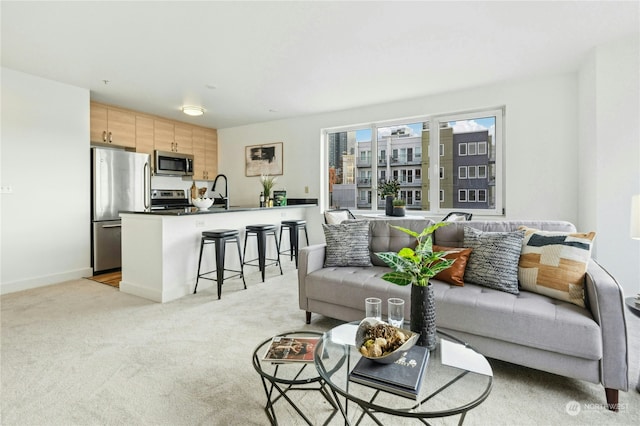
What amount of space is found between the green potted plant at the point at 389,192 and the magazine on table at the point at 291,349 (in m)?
3.04

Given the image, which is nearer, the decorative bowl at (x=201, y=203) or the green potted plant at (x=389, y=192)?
the decorative bowl at (x=201, y=203)

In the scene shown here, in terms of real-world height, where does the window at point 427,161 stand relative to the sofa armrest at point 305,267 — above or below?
above

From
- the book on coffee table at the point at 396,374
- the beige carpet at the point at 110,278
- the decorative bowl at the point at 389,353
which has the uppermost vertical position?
the decorative bowl at the point at 389,353

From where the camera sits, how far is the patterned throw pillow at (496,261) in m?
2.03

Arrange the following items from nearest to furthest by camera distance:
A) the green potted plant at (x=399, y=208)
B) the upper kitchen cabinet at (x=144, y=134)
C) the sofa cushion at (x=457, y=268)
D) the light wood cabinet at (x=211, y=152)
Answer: the sofa cushion at (x=457, y=268)
the green potted plant at (x=399, y=208)
the upper kitchen cabinet at (x=144, y=134)
the light wood cabinet at (x=211, y=152)

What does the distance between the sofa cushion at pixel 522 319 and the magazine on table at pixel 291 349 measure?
94cm

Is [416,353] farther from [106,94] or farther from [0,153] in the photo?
[106,94]

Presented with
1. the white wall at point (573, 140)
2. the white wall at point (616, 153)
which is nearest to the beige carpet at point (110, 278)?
the white wall at point (573, 140)

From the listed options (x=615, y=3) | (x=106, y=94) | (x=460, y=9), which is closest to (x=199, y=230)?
(x=106, y=94)

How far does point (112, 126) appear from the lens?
490 cm

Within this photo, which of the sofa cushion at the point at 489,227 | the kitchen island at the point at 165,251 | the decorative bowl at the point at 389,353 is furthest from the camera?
the kitchen island at the point at 165,251

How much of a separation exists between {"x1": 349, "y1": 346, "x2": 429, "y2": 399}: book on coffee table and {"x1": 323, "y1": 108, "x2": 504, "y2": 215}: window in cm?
366

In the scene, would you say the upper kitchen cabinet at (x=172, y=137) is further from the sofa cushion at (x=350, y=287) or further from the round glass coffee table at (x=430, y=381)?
the round glass coffee table at (x=430, y=381)

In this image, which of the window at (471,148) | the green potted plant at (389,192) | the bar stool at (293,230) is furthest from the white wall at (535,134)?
the bar stool at (293,230)
